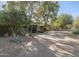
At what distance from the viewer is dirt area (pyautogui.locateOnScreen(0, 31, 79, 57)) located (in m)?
3.16

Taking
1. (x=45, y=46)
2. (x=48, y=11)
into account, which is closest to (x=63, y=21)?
(x=48, y=11)

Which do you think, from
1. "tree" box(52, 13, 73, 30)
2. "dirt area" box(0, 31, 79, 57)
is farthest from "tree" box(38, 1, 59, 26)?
"dirt area" box(0, 31, 79, 57)

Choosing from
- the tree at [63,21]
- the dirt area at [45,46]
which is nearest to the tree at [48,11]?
the tree at [63,21]

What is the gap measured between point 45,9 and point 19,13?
0.42 metres

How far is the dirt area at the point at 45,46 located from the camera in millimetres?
3162

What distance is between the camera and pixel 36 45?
3232mm

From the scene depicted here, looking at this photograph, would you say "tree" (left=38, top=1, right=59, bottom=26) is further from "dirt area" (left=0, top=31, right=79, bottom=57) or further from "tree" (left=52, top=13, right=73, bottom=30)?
"dirt area" (left=0, top=31, right=79, bottom=57)

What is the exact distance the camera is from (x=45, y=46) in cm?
322

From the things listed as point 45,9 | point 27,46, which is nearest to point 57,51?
point 27,46

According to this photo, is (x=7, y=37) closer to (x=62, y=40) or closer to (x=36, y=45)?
(x=36, y=45)

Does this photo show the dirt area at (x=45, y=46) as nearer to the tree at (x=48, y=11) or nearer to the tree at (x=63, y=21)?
the tree at (x=63, y=21)

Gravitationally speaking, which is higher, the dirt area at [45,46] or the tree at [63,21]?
the tree at [63,21]

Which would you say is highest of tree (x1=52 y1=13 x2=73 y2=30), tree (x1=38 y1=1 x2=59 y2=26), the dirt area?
tree (x1=38 y1=1 x2=59 y2=26)

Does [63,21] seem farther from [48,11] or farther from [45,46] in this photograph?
[45,46]
